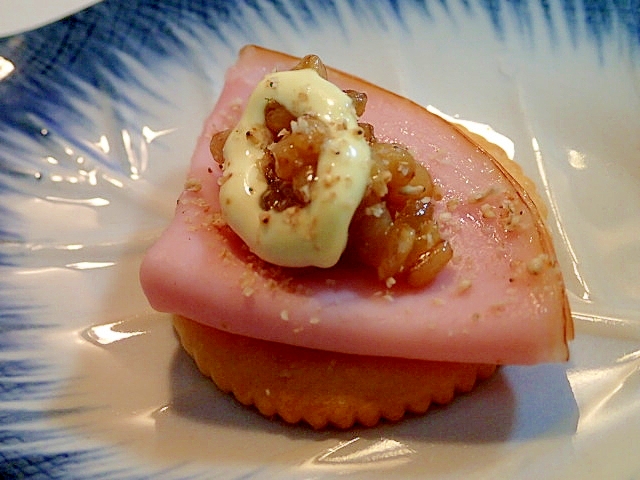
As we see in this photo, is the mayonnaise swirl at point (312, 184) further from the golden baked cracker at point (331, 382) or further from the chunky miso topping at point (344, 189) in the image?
the golden baked cracker at point (331, 382)

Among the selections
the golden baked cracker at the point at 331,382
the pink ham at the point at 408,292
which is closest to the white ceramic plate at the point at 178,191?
the golden baked cracker at the point at 331,382

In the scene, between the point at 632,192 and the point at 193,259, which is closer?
the point at 193,259

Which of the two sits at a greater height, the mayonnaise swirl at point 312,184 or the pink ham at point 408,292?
the mayonnaise swirl at point 312,184

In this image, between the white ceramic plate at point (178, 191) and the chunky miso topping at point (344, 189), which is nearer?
the chunky miso topping at point (344, 189)

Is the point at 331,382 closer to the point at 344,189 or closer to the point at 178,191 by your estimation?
the point at 344,189

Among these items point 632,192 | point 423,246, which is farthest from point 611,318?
point 423,246

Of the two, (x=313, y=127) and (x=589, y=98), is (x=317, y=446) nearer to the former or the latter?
(x=313, y=127)

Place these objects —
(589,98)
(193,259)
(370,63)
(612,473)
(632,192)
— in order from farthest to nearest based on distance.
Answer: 1. (370,63)
2. (589,98)
3. (632,192)
4. (193,259)
5. (612,473)

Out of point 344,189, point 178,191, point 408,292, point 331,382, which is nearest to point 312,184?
point 344,189
